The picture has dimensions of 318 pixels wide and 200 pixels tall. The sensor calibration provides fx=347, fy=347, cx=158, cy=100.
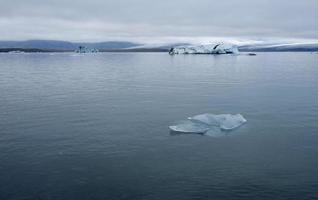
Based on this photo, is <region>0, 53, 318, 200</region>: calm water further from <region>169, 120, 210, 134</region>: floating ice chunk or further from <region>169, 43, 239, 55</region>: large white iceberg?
<region>169, 43, 239, 55</region>: large white iceberg

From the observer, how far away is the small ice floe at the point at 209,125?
49.4 feet

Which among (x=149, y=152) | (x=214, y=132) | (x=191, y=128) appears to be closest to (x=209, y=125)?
(x=214, y=132)

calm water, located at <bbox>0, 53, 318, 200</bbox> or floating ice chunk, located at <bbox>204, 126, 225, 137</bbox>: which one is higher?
floating ice chunk, located at <bbox>204, 126, 225, 137</bbox>

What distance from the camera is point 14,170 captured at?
35.5ft

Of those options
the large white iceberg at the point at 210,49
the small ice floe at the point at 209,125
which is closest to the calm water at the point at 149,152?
the small ice floe at the point at 209,125

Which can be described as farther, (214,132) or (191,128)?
(191,128)

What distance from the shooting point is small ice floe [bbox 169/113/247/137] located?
593 inches

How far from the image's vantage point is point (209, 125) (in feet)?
51.1

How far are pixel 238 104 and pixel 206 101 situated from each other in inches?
86.3

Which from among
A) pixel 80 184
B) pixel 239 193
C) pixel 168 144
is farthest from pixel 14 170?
pixel 239 193

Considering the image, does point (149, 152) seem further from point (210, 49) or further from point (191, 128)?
point (210, 49)

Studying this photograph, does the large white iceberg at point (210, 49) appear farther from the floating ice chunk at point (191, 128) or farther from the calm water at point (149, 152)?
the floating ice chunk at point (191, 128)

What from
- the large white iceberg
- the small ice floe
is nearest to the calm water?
the small ice floe

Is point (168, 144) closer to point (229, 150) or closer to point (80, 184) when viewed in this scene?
point (229, 150)
